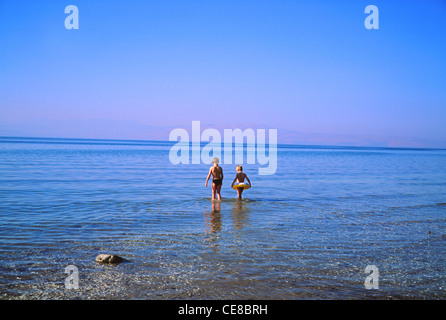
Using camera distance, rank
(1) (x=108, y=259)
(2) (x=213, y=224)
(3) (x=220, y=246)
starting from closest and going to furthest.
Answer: (1) (x=108, y=259) → (3) (x=220, y=246) → (2) (x=213, y=224)

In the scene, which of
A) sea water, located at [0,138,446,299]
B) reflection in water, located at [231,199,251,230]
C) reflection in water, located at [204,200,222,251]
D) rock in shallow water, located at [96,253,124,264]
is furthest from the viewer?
reflection in water, located at [231,199,251,230]

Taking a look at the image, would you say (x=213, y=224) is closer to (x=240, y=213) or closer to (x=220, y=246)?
(x=240, y=213)

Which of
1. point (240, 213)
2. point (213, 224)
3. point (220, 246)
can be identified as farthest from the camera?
point (240, 213)

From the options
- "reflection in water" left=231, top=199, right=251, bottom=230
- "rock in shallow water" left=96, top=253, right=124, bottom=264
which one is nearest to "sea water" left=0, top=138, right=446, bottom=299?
"reflection in water" left=231, top=199, right=251, bottom=230

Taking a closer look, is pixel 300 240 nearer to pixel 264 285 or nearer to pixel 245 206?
pixel 264 285

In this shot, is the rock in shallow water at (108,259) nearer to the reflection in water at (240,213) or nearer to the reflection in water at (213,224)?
the reflection in water at (213,224)

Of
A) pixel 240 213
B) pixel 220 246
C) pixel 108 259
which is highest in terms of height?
pixel 108 259

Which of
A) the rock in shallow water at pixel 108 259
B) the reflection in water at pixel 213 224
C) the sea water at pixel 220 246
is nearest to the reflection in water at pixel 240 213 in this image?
the sea water at pixel 220 246

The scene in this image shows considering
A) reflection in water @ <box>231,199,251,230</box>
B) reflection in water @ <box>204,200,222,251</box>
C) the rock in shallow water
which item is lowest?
reflection in water @ <box>231,199,251,230</box>

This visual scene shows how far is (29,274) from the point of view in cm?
671

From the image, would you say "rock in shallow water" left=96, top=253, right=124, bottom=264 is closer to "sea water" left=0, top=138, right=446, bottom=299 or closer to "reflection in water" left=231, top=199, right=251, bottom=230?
"sea water" left=0, top=138, right=446, bottom=299

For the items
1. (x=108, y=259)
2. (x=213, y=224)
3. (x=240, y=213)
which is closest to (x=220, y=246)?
(x=213, y=224)

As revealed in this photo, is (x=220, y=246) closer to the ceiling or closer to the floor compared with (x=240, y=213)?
closer to the ceiling
